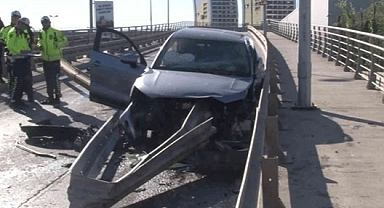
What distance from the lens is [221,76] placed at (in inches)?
391

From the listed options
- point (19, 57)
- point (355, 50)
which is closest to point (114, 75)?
point (19, 57)

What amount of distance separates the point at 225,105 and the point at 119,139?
4.40 ft

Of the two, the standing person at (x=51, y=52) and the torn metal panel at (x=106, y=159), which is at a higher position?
the standing person at (x=51, y=52)

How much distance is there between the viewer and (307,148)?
9.63m

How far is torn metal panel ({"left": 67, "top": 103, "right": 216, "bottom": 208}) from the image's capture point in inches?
262

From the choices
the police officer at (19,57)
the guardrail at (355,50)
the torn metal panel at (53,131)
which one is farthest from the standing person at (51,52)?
the guardrail at (355,50)

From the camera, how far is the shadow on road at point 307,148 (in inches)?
289

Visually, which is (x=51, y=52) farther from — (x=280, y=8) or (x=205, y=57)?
(x=280, y=8)

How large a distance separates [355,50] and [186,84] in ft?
42.4

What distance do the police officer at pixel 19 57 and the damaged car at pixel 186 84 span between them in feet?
11.4

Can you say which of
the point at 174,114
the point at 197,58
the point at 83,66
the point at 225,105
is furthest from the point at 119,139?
the point at 83,66

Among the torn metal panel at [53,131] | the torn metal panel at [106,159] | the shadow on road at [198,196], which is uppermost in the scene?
the torn metal panel at [106,159]

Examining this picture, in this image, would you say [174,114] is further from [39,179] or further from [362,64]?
[362,64]

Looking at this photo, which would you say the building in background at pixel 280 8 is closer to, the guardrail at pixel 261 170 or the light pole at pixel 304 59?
the light pole at pixel 304 59
